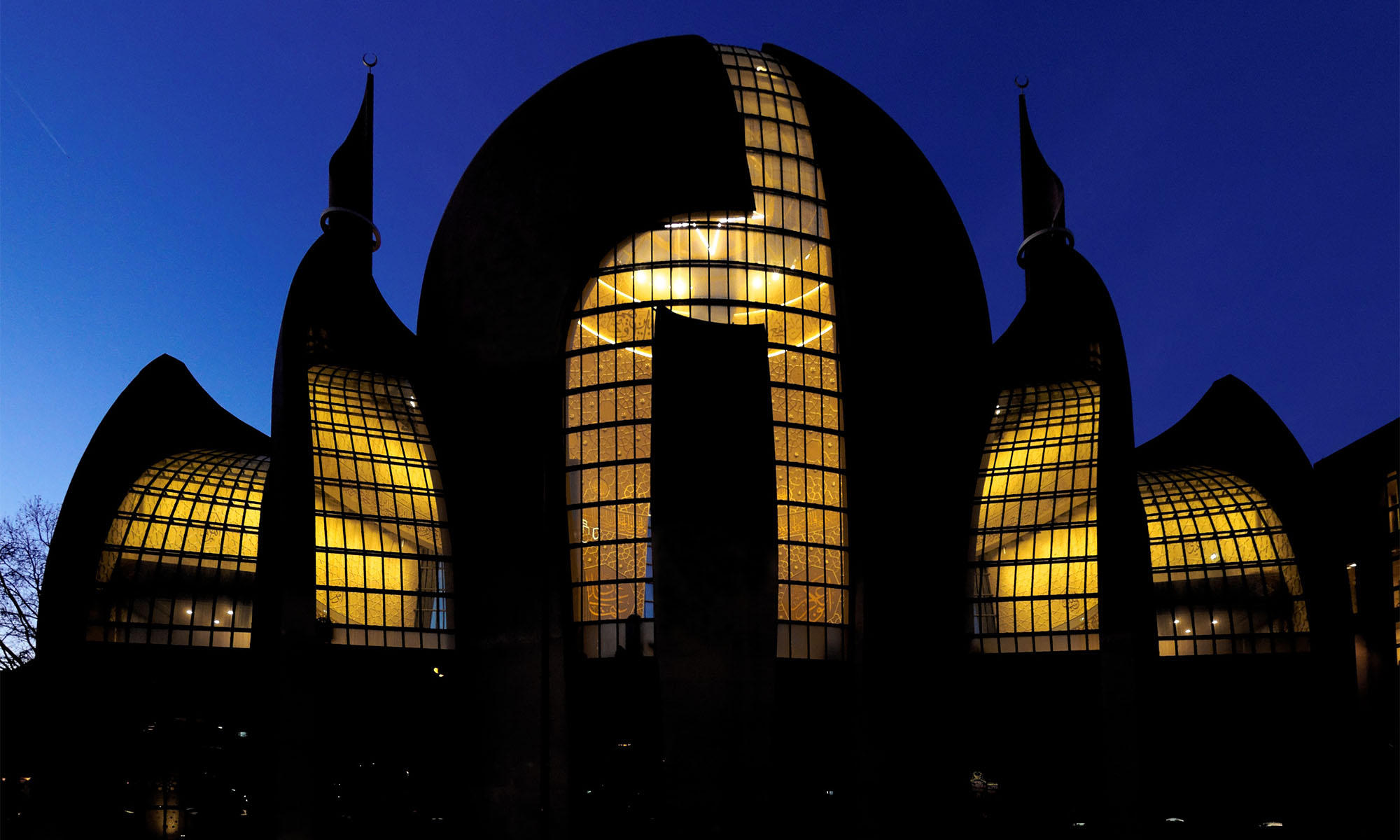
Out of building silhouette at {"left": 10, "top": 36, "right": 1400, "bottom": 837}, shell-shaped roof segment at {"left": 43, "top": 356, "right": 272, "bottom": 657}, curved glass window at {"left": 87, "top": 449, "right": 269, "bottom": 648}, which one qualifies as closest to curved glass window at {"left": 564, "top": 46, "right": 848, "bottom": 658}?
building silhouette at {"left": 10, "top": 36, "right": 1400, "bottom": 837}

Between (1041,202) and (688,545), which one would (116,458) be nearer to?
(688,545)

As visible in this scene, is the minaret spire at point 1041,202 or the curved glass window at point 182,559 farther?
the minaret spire at point 1041,202

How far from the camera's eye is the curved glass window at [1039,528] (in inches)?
1362

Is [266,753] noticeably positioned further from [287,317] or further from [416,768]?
[287,317]

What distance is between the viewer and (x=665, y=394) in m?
28.3

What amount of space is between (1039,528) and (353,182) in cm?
2580

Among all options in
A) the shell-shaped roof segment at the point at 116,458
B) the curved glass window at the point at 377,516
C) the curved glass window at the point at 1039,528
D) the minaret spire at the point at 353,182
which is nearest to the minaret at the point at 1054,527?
the curved glass window at the point at 1039,528

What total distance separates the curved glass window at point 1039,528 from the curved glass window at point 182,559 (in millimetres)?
23790

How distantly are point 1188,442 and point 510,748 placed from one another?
26.5 metres

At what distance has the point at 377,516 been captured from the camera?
33469 mm

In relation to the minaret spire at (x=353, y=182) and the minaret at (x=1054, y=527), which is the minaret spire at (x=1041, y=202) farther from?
the minaret spire at (x=353, y=182)

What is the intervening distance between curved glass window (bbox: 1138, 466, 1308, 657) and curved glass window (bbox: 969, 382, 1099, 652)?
9.94 feet

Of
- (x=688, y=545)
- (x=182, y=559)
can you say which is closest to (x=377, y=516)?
(x=182, y=559)

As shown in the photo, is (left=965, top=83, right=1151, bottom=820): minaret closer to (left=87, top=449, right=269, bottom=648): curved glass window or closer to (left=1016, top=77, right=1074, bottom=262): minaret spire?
(left=1016, top=77, right=1074, bottom=262): minaret spire
